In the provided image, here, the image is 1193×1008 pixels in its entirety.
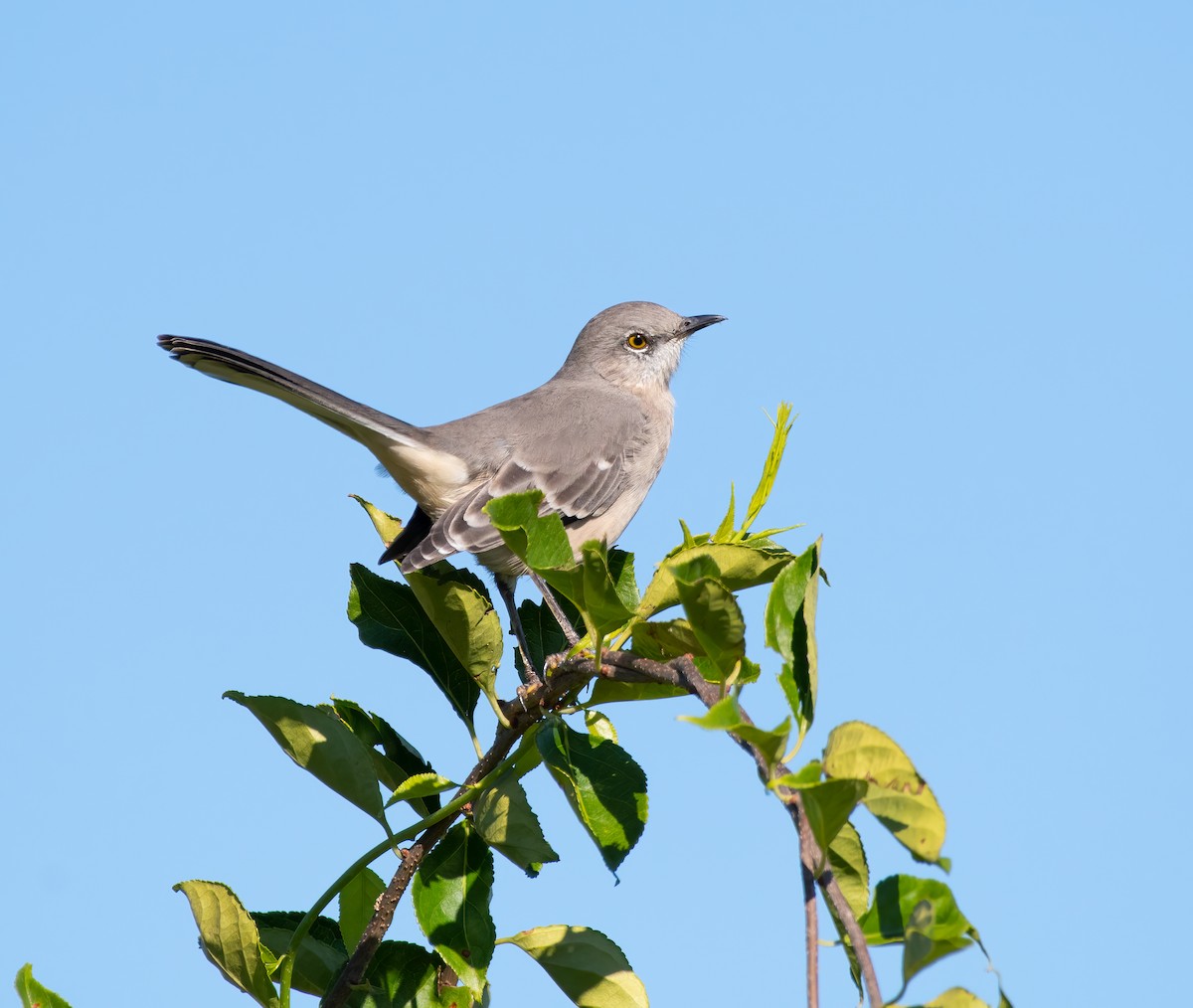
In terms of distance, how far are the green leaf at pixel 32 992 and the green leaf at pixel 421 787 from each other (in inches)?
27.5

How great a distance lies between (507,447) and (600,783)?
3.49m

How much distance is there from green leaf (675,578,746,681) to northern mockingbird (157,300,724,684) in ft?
7.77

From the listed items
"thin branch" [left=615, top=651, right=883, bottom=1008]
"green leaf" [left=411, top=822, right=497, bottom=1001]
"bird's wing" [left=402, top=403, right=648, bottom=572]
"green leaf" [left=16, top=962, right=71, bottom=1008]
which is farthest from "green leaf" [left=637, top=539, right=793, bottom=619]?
"bird's wing" [left=402, top=403, right=648, bottom=572]

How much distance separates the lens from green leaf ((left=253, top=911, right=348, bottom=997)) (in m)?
2.68

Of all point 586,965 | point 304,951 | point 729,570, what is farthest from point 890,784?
point 304,951

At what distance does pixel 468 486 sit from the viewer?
18.4 ft

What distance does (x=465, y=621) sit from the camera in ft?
9.35

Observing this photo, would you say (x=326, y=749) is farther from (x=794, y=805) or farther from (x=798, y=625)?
(x=794, y=805)

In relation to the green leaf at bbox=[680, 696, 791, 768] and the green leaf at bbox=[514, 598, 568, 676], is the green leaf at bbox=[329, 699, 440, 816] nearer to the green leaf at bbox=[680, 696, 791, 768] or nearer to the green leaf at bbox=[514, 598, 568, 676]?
the green leaf at bbox=[514, 598, 568, 676]

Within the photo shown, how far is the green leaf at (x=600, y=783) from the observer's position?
2412 mm

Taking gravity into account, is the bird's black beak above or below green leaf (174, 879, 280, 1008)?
above

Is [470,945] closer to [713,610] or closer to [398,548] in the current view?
[713,610]

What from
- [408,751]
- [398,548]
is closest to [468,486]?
[398,548]

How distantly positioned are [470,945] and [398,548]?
91.5 inches
